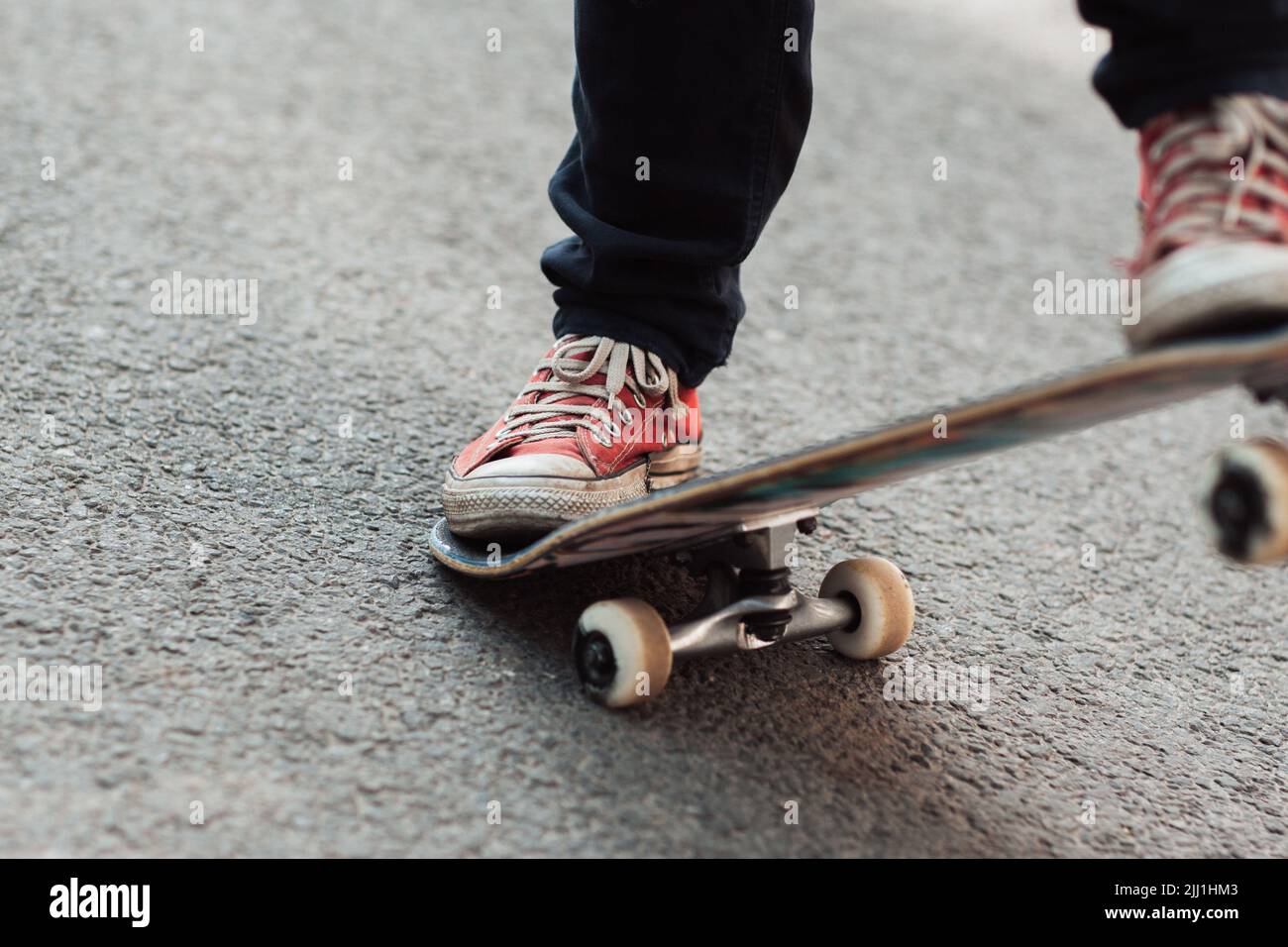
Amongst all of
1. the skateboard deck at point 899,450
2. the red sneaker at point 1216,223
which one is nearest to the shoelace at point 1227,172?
the red sneaker at point 1216,223

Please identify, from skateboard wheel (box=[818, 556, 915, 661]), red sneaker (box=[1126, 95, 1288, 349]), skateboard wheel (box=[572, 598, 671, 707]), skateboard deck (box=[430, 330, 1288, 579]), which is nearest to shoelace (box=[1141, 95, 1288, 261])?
red sneaker (box=[1126, 95, 1288, 349])

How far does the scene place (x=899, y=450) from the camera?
45.4 inches

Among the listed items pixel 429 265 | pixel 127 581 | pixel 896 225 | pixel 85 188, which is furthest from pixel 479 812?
pixel 896 225

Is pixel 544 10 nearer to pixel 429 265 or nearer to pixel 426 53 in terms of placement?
pixel 426 53

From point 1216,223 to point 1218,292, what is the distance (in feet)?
0.32

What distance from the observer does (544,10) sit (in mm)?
4039

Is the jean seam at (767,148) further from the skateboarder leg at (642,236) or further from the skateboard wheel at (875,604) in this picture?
the skateboard wheel at (875,604)

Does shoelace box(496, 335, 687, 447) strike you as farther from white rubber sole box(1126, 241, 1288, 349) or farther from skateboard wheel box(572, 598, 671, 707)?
white rubber sole box(1126, 241, 1288, 349)

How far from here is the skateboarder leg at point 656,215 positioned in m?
1.42

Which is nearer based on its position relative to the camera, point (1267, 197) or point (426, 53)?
point (1267, 197)

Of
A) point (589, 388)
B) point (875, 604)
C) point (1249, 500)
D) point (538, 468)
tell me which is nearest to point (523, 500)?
point (538, 468)

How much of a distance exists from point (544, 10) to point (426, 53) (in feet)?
2.08

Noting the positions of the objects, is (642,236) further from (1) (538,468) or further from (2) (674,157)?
(1) (538,468)

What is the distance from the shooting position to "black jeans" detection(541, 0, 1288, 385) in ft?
4.73
